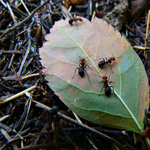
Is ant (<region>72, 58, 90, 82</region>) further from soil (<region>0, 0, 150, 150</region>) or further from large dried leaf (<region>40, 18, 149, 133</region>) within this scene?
soil (<region>0, 0, 150, 150</region>)

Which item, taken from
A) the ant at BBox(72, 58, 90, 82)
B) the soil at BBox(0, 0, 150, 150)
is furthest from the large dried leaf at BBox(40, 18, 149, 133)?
the soil at BBox(0, 0, 150, 150)

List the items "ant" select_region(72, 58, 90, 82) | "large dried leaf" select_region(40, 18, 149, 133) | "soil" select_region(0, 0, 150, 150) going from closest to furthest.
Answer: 1. "soil" select_region(0, 0, 150, 150)
2. "large dried leaf" select_region(40, 18, 149, 133)
3. "ant" select_region(72, 58, 90, 82)

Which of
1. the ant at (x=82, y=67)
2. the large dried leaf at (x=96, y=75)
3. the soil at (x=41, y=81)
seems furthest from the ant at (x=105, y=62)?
the soil at (x=41, y=81)

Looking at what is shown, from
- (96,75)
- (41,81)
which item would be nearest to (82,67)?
(96,75)

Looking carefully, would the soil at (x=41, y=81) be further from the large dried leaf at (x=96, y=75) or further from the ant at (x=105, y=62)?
the ant at (x=105, y=62)

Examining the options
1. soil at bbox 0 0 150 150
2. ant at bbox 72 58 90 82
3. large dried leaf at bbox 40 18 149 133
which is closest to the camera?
soil at bbox 0 0 150 150

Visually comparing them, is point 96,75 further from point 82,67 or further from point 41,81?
point 41,81

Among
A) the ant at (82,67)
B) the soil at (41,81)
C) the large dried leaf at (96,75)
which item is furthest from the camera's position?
the ant at (82,67)

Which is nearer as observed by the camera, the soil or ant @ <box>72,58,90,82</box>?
the soil
